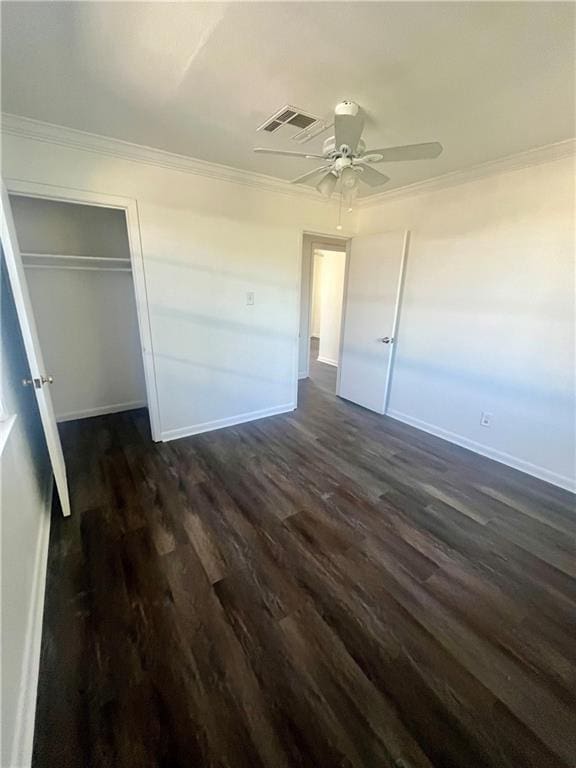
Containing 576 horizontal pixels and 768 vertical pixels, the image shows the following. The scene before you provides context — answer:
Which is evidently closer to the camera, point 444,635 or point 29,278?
point 444,635

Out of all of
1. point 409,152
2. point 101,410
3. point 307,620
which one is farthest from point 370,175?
point 101,410

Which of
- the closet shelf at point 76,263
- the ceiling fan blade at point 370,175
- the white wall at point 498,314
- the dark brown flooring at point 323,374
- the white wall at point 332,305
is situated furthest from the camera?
the white wall at point 332,305

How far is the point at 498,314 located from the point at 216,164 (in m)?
2.72

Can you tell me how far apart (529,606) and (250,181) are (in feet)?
11.9

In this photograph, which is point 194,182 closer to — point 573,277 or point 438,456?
point 573,277

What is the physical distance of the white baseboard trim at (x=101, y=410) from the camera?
336cm

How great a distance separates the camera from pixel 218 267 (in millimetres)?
2924

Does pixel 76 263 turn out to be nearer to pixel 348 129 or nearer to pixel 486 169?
pixel 348 129

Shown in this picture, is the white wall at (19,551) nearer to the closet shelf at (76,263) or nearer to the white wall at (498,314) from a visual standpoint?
the closet shelf at (76,263)

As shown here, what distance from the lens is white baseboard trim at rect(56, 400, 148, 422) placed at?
336cm

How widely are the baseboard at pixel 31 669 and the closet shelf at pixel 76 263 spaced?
7.56ft

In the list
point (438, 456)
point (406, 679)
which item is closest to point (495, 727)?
point (406, 679)

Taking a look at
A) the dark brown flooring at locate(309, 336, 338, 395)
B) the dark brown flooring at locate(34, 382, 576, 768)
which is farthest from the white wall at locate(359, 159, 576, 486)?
the dark brown flooring at locate(309, 336, 338, 395)

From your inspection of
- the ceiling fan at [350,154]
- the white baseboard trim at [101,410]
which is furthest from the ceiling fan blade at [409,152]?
the white baseboard trim at [101,410]
